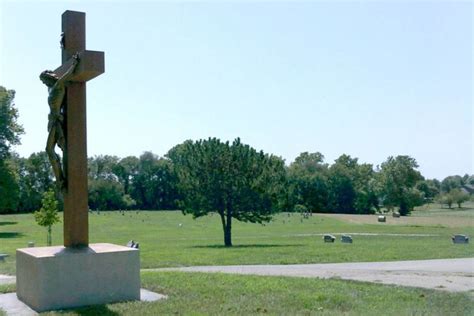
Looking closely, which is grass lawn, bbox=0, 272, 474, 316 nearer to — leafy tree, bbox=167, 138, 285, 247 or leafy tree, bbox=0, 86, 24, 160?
leafy tree, bbox=167, 138, 285, 247

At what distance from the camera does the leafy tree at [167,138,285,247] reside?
1168 inches

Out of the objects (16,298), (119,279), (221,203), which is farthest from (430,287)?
(221,203)

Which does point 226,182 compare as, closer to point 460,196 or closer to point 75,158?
point 460,196

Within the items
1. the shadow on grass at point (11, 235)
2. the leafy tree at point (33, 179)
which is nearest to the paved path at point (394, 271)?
the shadow on grass at point (11, 235)

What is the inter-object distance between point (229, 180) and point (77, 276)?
21.4 meters

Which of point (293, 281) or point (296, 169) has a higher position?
point (296, 169)

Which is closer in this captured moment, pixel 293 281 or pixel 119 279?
pixel 119 279

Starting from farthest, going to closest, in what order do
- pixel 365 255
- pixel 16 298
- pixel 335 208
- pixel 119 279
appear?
1. pixel 335 208
2. pixel 365 255
3. pixel 16 298
4. pixel 119 279

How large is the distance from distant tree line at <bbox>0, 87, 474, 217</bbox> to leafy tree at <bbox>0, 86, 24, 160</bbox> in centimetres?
8

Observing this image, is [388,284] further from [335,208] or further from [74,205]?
[335,208]

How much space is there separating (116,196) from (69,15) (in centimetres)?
8237

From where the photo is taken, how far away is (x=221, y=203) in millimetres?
30156

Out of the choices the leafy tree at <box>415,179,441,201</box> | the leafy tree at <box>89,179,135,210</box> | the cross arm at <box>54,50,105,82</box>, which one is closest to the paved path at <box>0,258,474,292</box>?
the cross arm at <box>54,50,105,82</box>

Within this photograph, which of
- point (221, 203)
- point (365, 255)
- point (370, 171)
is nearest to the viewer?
point (365, 255)
